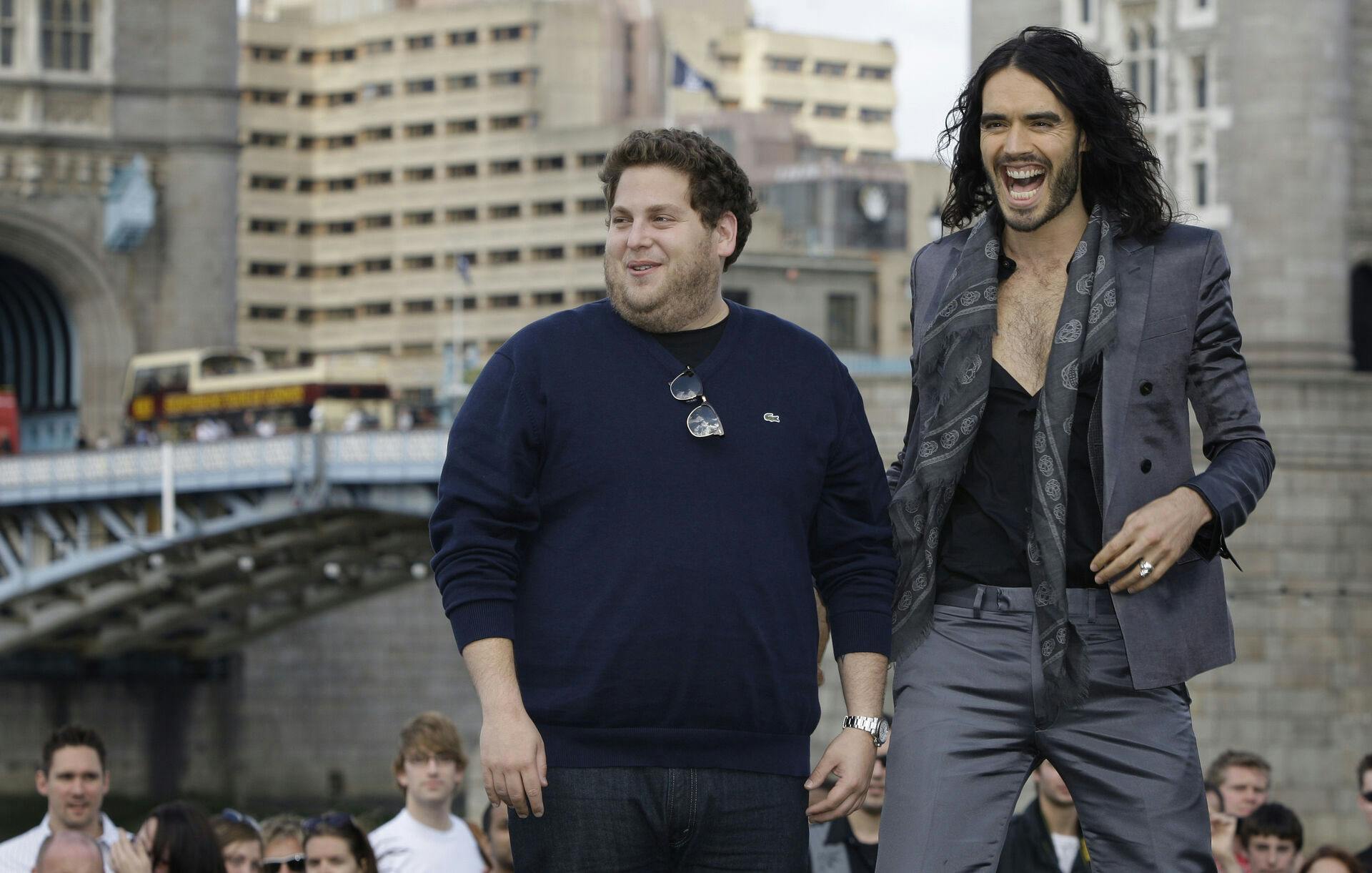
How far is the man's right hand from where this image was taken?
4.64 m

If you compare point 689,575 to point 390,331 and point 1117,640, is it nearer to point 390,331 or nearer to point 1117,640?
point 1117,640

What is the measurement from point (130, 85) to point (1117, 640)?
53.0 m

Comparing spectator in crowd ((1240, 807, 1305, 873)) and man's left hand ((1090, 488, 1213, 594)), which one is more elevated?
man's left hand ((1090, 488, 1213, 594))

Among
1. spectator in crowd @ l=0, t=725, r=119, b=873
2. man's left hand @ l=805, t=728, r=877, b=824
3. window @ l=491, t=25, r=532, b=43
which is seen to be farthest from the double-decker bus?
window @ l=491, t=25, r=532, b=43

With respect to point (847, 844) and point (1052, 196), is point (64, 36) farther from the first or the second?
point (1052, 196)

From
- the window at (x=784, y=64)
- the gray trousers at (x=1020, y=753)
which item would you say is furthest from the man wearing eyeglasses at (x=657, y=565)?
the window at (x=784, y=64)

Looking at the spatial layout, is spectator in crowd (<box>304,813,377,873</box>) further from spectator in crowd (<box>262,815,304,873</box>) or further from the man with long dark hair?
the man with long dark hair

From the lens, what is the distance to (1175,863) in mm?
4801

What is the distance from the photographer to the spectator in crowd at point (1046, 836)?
9.20m

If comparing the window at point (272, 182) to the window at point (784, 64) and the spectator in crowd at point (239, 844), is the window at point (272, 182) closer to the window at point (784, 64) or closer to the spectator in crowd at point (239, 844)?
the window at point (784, 64)

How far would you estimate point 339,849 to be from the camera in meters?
8.62

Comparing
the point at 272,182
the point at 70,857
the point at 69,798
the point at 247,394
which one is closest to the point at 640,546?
the point at 70,857

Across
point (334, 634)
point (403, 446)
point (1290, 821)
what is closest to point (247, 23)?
point (334, 634)

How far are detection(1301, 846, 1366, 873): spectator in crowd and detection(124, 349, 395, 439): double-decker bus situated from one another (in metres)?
36.7
